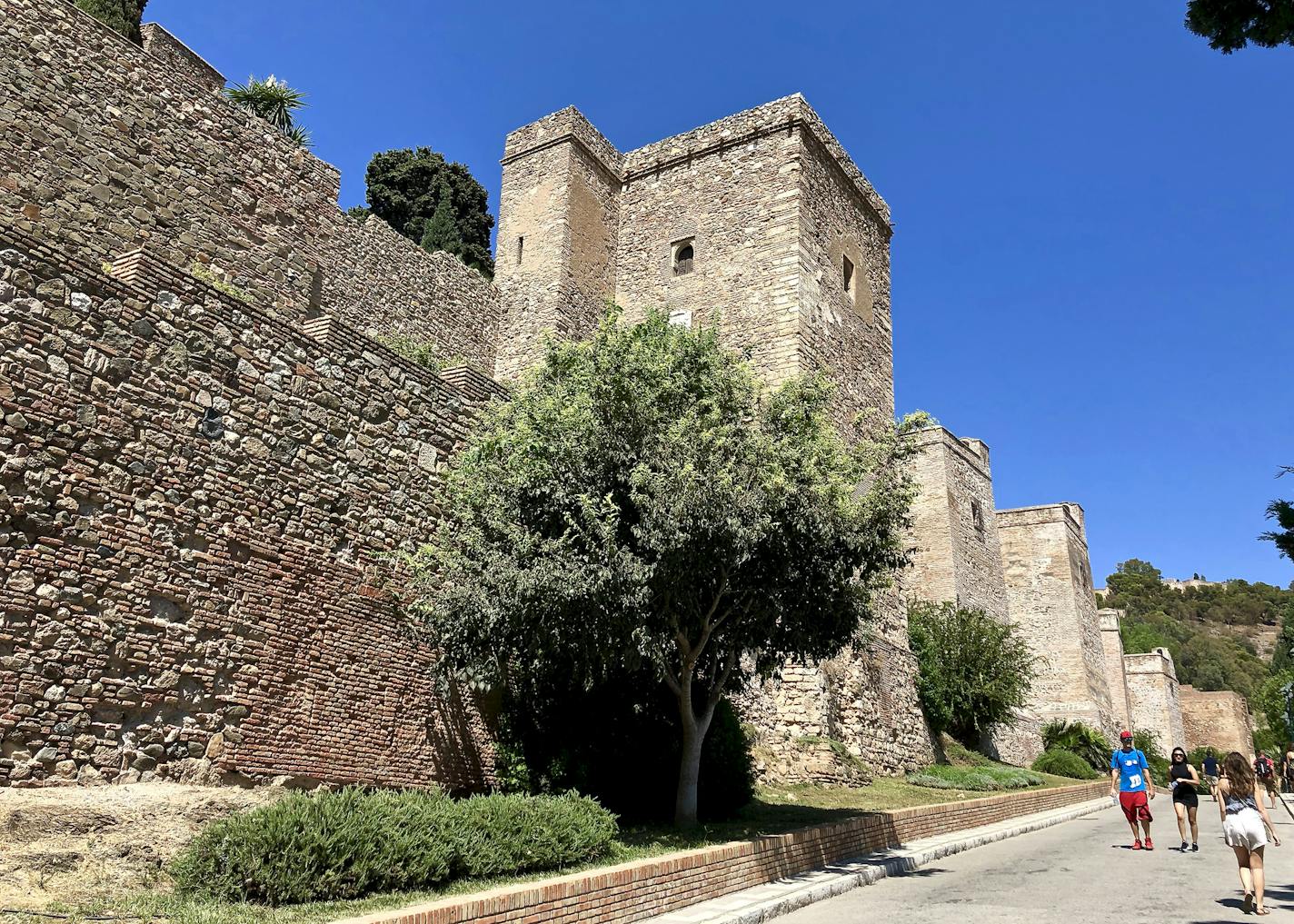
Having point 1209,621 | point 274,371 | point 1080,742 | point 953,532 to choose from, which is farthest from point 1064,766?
point 1209,621

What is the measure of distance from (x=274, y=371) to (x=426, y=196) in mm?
29034

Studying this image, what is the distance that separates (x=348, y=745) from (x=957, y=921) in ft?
19.2

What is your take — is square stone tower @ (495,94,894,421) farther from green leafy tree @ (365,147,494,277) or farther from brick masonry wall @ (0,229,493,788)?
green leafy tree @ (365,147,494,277)

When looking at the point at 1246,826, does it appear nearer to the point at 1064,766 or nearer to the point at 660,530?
the point at 660,530

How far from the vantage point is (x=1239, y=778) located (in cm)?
888

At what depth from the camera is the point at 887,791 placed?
54.4 feet

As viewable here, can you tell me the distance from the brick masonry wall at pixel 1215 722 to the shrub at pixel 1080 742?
110 ft

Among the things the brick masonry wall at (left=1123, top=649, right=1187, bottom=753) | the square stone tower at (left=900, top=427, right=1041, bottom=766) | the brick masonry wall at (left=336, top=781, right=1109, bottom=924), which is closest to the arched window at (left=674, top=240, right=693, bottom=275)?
the square stone tower at (left=900, top=427, right=1041, bottom=766)

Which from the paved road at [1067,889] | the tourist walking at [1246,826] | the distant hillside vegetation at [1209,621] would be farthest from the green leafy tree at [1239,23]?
the distant hillside vegetation at [1209,621]

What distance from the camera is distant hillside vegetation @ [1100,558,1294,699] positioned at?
89125 millimetres

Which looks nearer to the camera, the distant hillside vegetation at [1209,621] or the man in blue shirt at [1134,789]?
the man in blue shirt at [1134,789]

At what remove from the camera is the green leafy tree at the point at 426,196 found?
3669 cm

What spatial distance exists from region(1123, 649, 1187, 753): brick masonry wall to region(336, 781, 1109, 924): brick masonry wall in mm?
43196

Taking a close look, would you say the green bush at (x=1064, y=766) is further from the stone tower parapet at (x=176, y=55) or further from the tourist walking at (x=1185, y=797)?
the stone tower parapet at (x=176, y=55)
